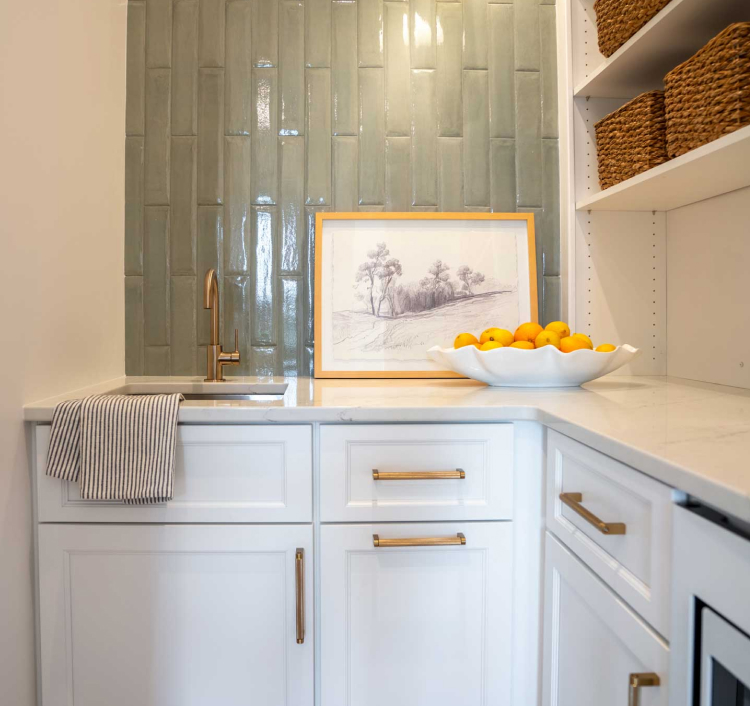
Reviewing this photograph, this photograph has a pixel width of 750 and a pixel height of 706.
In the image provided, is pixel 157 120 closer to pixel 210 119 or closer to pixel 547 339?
pixel 210 119

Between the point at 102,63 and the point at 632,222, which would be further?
the point at 632,222

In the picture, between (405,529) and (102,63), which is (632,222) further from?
(102,63)

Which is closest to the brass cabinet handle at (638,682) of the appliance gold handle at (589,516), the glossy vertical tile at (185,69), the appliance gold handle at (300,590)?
the appliance gold handle at (589,516)

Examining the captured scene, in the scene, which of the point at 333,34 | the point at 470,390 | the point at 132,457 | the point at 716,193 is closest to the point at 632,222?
the point at 716,193

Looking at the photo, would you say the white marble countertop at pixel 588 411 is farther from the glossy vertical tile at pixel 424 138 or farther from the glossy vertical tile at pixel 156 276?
the glossy vertical tile at pixel 424 138

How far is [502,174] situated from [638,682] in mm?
1407

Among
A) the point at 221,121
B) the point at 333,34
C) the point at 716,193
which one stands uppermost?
the point at 333,34

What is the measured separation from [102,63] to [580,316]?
1.46 meters

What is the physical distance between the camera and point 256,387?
Result: 63.6 inches

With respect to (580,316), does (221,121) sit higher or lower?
higher

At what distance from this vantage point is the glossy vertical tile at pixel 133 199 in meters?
1.73

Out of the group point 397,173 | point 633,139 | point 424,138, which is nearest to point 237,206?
point 397,173

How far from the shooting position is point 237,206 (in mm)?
1742

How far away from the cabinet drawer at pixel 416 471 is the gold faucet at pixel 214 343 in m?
0.63
